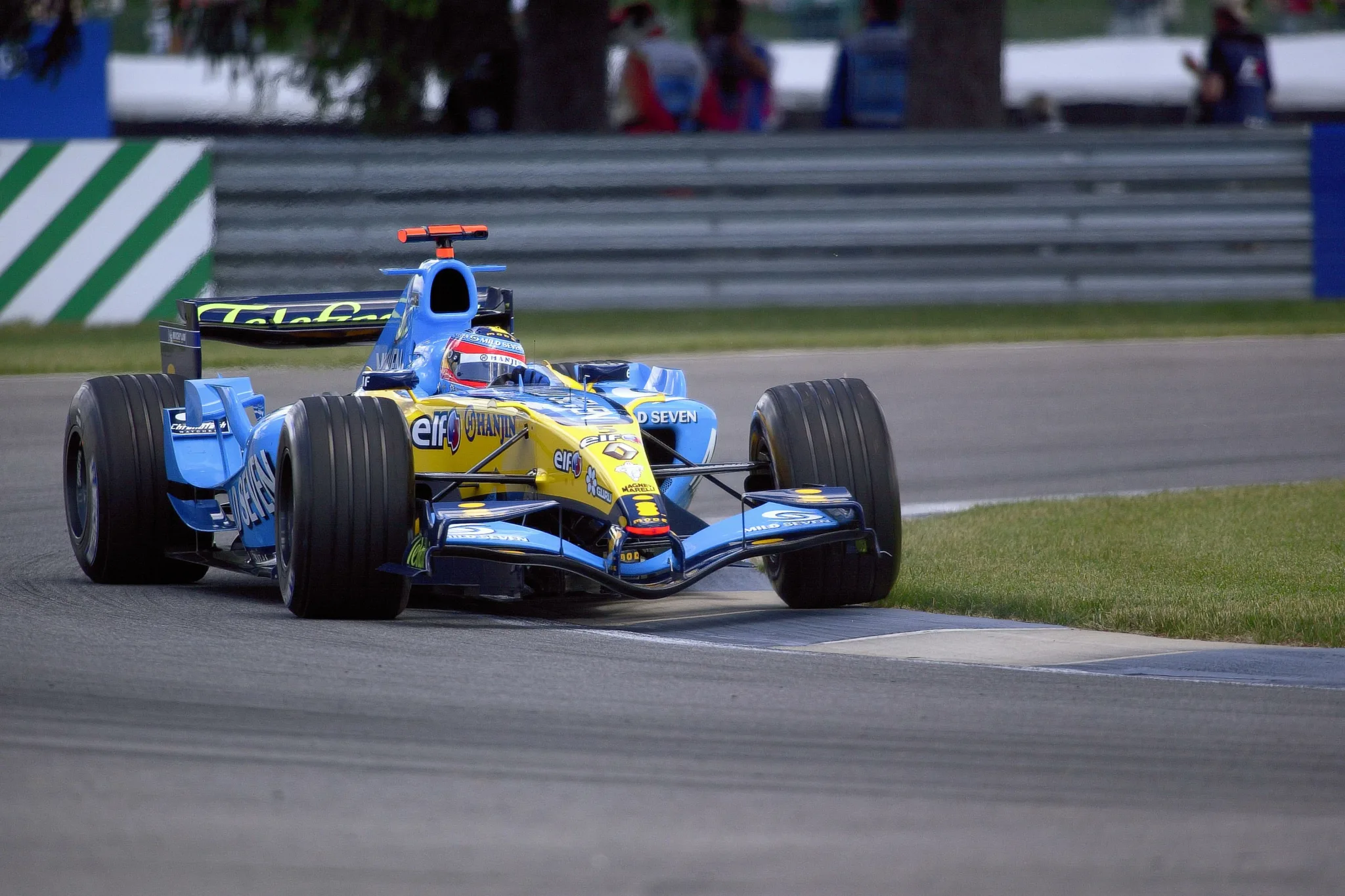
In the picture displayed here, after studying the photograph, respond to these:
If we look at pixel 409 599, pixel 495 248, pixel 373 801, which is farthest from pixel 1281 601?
pixel 495 248

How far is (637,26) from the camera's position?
20.0 meters

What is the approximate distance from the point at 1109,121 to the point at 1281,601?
20319 mm

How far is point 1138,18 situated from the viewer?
135ft

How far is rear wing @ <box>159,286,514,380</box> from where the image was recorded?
880 centimetres

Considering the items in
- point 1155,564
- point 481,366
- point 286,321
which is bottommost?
point 1155,564

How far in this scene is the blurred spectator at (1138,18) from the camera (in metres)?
39.9

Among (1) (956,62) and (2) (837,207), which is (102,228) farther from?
(1) (956,62)

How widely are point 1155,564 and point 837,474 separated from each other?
1.59 metres

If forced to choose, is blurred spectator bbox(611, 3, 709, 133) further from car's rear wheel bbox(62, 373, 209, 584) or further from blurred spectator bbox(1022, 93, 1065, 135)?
car's rear wheel bbox(62, 373, 209, 584)

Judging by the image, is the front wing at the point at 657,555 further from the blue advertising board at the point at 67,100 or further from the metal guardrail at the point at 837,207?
the blue advertising board at the point at 67,100

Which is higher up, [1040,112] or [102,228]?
[1040,112]

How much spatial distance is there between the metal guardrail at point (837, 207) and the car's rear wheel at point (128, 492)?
31.8ft

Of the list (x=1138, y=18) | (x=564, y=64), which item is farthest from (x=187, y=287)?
(x=1138, y=18)

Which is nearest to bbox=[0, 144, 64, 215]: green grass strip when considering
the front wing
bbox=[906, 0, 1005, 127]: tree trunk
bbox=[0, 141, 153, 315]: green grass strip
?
bbox=[0, 141, 153, 315]: green grass strip
